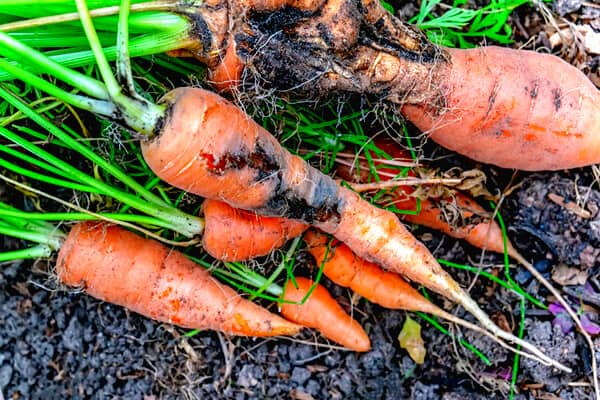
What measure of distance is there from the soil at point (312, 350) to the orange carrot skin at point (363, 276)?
111mm

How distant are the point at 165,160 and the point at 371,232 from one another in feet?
2.25

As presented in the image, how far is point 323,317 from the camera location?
81.0 inches

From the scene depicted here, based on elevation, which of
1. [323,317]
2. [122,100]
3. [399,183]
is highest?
[122,100]

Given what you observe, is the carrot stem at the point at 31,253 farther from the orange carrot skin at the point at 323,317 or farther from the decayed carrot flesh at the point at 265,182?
the orange carrot skin at the point at 323,317

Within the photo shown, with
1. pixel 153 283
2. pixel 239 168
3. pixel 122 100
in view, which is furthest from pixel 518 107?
pixel 153 283

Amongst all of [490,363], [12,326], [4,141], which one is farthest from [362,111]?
[12,326]

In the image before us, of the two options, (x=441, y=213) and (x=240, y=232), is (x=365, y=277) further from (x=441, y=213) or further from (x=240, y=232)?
(x=240, y=232)

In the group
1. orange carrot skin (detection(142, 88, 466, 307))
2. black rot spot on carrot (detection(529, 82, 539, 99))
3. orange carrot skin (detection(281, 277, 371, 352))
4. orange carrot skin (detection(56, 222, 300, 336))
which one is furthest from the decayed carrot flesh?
black rot spot on carrot (detection(529, 82, 539, 99))

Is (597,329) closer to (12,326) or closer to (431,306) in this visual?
(431,306)

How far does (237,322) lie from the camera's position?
6.58 feet

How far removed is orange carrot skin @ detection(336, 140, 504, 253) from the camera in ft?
6.59

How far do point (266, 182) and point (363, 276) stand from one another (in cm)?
53

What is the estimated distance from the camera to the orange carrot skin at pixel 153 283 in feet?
6.27

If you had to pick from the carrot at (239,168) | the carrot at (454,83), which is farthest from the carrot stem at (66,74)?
the carrot at (454,83)
